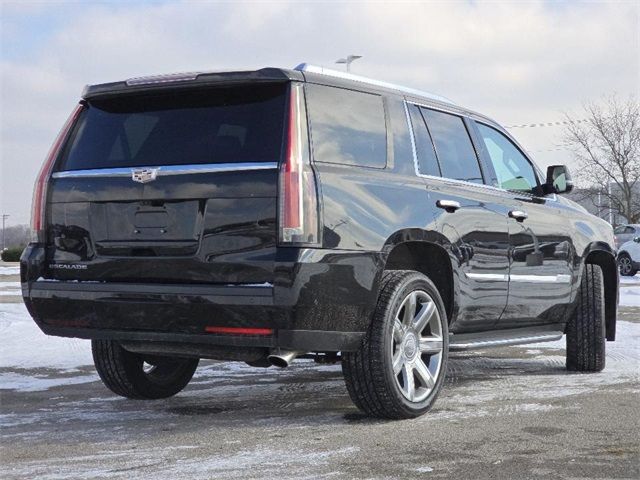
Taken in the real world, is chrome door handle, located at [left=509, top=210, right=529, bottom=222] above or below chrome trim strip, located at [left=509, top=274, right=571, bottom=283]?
above

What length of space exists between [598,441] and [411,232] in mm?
1413

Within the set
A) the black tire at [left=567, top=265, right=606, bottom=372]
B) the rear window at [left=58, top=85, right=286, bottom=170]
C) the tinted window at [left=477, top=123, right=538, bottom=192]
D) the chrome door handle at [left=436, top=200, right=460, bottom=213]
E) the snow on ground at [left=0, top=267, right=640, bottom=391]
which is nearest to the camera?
the rear window at [left=58, top=85, right=286, bottom=170]

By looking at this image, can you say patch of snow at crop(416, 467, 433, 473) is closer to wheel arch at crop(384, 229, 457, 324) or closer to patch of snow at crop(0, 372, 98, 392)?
wheel arch at crop(384, 229, 457, 324)

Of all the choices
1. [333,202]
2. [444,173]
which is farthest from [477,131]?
[333,202]

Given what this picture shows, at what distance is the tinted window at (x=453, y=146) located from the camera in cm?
589

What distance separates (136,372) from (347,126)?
208cm

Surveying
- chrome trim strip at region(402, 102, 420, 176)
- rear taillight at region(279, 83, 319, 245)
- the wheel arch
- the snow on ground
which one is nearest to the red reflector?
rear taillight at region(279, 83, 319, 245)

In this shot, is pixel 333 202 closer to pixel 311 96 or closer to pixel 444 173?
pixel 311 96

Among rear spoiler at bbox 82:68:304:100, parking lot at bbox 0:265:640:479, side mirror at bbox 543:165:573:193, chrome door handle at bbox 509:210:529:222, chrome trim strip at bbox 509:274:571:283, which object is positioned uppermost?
rear spoiler at bbox 82:68:304:100

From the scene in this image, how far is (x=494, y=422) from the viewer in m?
5.09

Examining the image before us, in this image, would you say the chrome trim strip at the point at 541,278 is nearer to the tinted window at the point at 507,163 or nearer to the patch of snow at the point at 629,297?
the tinted window at the point at 507,163

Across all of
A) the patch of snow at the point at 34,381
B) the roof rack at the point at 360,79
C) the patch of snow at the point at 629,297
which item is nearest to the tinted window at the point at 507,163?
the roof rack at the point at 360,79

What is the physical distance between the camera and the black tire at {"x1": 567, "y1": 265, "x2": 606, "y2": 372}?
7.09 m

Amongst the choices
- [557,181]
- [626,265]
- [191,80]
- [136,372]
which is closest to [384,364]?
[191,80]
